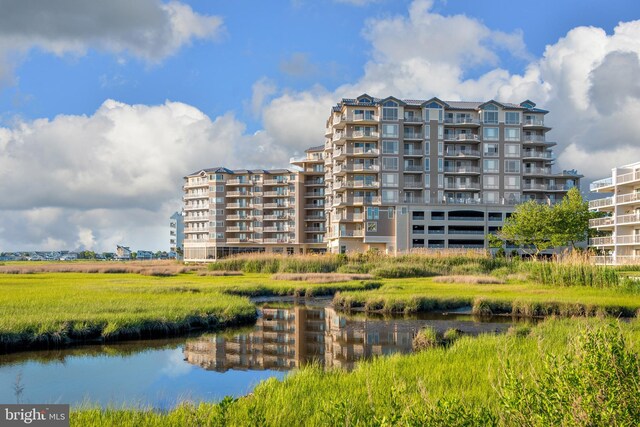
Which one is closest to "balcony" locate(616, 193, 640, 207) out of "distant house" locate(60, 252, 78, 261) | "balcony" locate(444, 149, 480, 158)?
"balcony" locate(444, 149, 480, 158)

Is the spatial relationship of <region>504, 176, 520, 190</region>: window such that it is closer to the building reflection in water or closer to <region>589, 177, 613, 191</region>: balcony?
<region>589, 177, 613, 191</region>: balcony

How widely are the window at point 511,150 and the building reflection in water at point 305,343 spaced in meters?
72.9

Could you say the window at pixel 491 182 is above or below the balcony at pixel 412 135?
below

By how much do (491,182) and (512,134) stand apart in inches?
343

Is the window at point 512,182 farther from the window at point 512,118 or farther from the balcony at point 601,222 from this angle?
the balcony at point 601,222

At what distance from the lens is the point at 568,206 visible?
7912cm

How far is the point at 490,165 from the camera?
305 ft

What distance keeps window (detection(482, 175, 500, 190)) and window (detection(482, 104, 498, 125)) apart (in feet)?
29.4

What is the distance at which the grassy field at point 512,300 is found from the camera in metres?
26.7

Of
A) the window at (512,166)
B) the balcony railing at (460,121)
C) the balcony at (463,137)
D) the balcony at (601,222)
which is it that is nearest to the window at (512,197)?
the window at (512,166)

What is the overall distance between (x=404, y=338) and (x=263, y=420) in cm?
1354

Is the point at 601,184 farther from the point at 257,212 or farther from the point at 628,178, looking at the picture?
the point at 257,212

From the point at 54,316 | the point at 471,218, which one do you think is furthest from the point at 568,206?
the point at 54,316

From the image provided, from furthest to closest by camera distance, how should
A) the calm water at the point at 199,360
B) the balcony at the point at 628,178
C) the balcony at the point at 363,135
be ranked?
the balcony at the point at 363,135, the balcony at the point at 628,178, the calm water at the point at 199,360
